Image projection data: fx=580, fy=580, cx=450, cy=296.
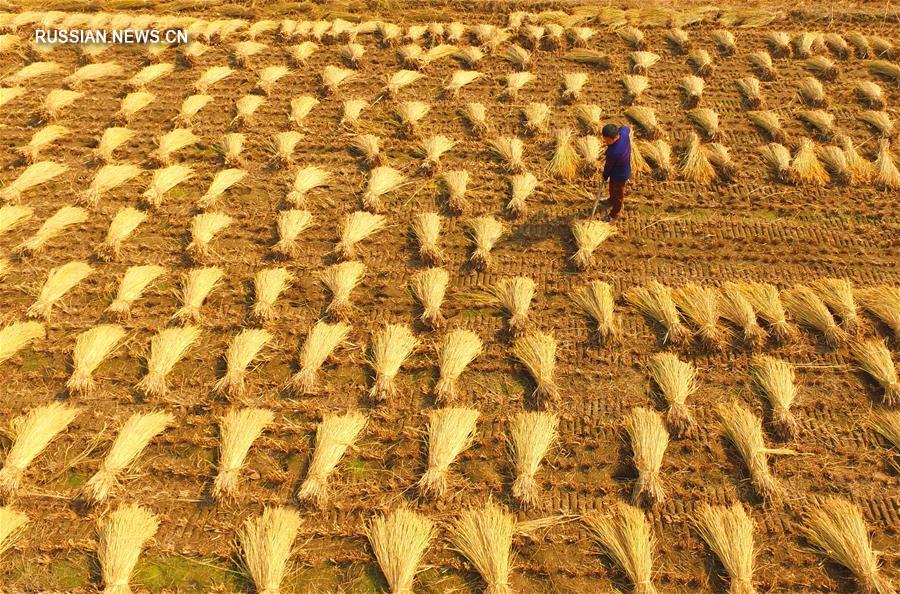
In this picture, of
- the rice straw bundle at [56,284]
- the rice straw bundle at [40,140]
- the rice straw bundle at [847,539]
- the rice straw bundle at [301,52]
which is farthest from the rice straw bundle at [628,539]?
the rice straw bundle at [40,140]

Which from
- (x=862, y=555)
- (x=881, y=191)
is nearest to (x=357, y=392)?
(x=862, y=555)

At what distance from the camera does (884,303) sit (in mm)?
3691

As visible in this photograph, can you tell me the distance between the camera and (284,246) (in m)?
4.16

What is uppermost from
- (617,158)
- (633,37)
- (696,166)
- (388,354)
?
(633,37)

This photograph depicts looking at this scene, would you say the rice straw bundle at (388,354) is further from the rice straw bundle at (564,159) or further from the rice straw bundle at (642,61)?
the rice straw bundle at (642,61)

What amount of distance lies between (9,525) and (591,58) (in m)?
5.85

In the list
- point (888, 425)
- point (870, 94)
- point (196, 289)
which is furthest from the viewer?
point (870, 94)

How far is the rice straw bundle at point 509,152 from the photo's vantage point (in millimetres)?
4727

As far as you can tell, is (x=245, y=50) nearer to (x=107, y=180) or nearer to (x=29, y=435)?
(x=107, y=180)

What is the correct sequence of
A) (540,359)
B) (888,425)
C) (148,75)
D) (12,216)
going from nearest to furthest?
(888,425) < (540,359) < (12,216) < (148,75)

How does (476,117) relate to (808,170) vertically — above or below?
above

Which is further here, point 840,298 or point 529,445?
point 840,298

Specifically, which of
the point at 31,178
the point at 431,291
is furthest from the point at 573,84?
the point at 31,178

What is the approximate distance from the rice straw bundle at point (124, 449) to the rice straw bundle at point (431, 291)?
1641 millimetres
